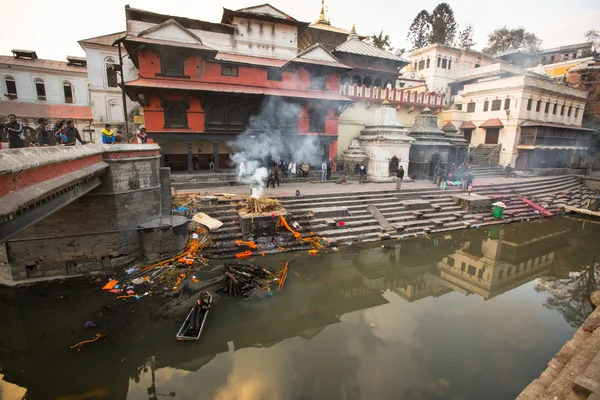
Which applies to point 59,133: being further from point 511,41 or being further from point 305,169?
point 511,41

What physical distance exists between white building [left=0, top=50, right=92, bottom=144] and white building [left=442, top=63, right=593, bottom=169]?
34.1 m

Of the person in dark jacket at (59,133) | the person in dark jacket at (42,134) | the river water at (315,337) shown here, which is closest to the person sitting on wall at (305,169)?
the river water at (315,337)

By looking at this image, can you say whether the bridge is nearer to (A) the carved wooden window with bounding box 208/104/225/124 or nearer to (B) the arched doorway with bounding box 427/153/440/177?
(A) the carved wooden window with bounding box 208/104/225/124

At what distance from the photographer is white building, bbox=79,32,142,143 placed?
22297 millimetres

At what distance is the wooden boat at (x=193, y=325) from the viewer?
21.6 feet

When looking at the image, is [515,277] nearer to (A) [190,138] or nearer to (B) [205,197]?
(B) [205,197]

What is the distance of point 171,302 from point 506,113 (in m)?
31.0

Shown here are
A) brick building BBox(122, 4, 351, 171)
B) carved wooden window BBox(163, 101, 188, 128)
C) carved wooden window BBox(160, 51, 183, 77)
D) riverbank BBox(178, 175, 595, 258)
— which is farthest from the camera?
carved wooden window BBox(163, 101, 188, 128)

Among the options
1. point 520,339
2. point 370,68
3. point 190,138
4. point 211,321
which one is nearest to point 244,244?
point 211,321

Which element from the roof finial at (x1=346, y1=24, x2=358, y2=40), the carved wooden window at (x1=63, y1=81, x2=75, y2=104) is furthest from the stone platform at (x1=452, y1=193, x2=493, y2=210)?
the carved wooden window at (x1=63, y1=81, x2=75, y2=104)

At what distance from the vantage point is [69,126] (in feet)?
30.3

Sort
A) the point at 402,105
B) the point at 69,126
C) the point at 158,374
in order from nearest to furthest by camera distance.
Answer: the point at 158,374 < the point at 69,126 < the point at 402,105

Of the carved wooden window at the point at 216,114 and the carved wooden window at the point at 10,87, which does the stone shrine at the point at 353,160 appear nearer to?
the carved wooden window at the point at 216,114

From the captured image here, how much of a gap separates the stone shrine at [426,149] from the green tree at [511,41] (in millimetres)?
34287
